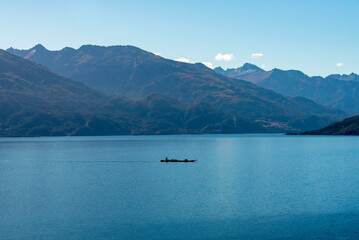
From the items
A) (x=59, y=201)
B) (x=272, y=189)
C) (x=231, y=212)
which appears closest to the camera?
(x=231, y=212)

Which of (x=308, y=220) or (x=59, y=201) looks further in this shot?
(x=59, y=201)

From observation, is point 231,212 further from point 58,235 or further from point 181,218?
point 58,235

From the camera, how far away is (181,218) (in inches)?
3017

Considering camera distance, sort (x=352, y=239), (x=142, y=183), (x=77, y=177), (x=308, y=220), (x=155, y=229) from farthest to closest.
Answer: (x=77, y=177) → (x=142, y=183) → (x=308, y=220) → (x=155, y=229) → (x=352, y=239)

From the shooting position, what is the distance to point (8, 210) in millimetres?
84562

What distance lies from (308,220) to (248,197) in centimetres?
2381

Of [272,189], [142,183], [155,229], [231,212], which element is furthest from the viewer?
[142,183]

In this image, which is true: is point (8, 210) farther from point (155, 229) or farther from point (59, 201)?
point (155, 229)

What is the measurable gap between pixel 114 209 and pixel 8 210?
21.5 meters

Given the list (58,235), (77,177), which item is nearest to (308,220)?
(58,235)

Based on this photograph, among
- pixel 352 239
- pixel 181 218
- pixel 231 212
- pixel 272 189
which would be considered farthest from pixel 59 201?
pixel 352 239

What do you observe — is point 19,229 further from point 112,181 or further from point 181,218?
point 112,181

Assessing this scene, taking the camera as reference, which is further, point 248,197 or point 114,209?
point 248,197

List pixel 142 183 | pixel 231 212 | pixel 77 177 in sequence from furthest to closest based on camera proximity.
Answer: pixel 77 177 < pixel 142 183 < pixel 231 212
